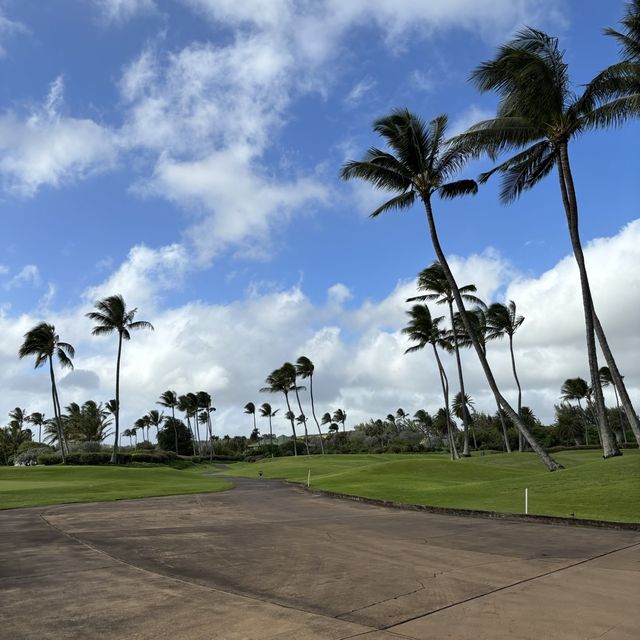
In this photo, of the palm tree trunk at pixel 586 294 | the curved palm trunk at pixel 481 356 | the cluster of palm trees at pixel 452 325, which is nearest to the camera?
the palm tree trunk at pixel 586 294

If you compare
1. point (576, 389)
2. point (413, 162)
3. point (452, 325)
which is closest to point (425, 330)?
point (452, 325)

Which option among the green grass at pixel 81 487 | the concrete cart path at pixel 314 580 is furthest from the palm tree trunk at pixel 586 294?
the green grass at pixel 81 487

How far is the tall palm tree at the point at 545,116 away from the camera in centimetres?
2273

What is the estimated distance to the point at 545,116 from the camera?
77.7 feet

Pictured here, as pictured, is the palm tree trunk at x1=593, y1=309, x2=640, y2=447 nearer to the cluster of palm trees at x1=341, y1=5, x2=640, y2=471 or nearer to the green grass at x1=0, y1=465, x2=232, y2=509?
the cluster of palm trees at x1=341, y1=5, x2=640, y2=471

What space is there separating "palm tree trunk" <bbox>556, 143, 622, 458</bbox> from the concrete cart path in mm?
11694

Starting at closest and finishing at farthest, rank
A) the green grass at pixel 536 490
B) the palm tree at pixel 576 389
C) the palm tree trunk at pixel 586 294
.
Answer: the green grass at pixel 536 490, the palm tree trunk at pixel 586 294, the palm tree at pixel 576 389

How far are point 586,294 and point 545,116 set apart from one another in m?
7.76

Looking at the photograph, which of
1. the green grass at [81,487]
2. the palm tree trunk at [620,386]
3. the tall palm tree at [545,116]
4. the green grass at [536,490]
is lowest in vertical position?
the green grass at [536,490]

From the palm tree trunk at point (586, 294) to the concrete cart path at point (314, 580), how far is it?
1169 centimetres

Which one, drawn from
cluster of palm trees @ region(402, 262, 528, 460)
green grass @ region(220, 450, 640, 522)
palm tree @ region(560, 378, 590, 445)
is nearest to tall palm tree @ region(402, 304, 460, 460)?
cluster of palm trees @ region(402, 262, 528, 460)

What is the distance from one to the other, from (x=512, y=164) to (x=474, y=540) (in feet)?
66.7

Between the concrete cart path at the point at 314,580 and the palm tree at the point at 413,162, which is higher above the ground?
the palm tree at the point at 413,162

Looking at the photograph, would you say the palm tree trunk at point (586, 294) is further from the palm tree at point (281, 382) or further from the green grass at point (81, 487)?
the palm tree at point (281, 382)
